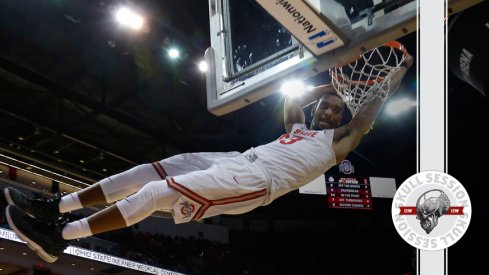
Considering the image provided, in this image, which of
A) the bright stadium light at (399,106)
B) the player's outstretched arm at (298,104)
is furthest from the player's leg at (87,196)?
the bright stadium light at (399,106)

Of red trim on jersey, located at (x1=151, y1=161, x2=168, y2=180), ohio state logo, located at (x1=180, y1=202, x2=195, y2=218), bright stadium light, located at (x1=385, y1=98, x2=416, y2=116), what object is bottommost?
ohio state logo, located at (x1=180, y1=202, x2=195, y2=218)

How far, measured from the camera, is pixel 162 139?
13406 millimetres

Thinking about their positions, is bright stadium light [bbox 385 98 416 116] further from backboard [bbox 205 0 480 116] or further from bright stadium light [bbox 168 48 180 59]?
backboard [bbox 205 0 480 116]

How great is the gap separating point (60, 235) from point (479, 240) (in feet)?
41.7

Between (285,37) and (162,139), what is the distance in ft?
30.9

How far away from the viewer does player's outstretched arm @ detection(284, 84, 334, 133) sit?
16.5ft

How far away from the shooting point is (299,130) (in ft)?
15.6

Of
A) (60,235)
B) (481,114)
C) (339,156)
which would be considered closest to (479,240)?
(481,114)

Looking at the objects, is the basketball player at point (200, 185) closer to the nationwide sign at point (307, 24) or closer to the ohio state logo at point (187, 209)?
the ohio state logo at point (187, 209)

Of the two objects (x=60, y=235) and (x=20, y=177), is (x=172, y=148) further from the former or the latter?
(x=60, y=235)

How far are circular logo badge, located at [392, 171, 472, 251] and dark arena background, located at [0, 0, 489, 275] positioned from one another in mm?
5137

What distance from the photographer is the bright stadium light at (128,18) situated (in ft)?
29.0

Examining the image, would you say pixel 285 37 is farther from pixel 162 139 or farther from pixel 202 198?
pixel 162 139

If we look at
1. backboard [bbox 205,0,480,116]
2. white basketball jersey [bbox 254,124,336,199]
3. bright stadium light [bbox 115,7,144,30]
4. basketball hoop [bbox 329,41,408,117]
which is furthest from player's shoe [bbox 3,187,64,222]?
bright stadium light [bbox 115,7,144,30]
